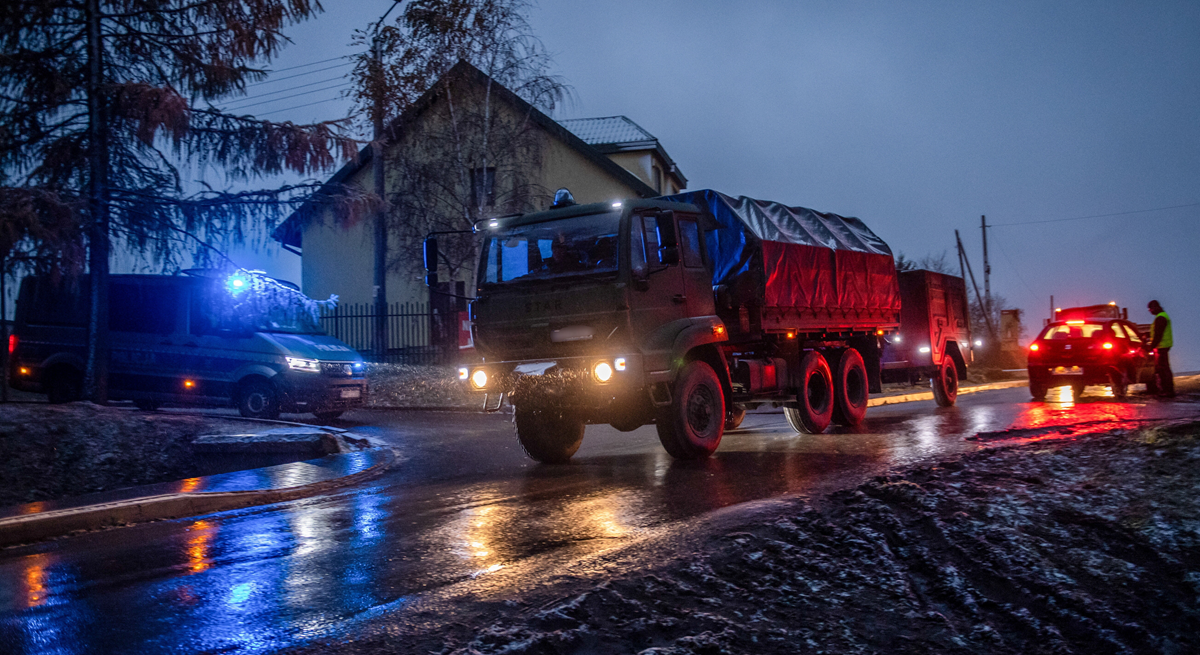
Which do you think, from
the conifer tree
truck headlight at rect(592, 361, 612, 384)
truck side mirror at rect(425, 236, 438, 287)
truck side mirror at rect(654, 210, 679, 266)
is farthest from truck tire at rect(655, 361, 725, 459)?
the conifer tree

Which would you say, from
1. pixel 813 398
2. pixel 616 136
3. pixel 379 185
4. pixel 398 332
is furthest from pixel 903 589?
pixel 616 136

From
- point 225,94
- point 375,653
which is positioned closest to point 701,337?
point 375,653

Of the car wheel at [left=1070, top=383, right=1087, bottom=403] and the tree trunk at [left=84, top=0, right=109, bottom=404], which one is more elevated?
the tree trunk at [left=84, top=0, right=109, bottom=404]

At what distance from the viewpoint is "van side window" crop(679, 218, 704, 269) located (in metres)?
9.67

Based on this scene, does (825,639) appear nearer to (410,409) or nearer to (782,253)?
(782,253)

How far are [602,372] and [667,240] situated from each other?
4.89 ft

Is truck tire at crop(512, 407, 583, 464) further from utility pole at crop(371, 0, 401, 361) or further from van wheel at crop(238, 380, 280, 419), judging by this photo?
utility pole at crop(371, 0, 401, 361)

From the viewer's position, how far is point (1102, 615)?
3.94 metres

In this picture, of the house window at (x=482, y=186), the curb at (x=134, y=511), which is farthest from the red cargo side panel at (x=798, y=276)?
the house window at (x=482, y=186)

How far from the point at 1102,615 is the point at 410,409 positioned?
1654 centimetres

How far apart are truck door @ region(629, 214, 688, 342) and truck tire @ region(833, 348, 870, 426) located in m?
4.32

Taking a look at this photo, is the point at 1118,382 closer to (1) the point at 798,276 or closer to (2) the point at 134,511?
(1) the point at 798,276

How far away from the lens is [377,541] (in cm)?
580

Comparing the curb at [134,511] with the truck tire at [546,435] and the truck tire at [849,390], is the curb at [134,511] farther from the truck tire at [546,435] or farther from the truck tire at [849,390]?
the truck tire at [849,390]
